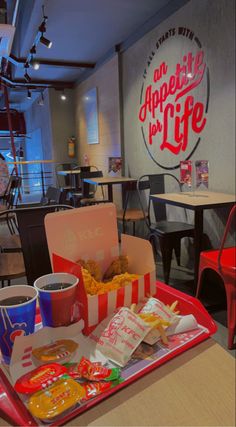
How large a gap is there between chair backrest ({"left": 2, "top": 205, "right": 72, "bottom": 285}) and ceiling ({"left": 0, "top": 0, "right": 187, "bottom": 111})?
2.82 metres

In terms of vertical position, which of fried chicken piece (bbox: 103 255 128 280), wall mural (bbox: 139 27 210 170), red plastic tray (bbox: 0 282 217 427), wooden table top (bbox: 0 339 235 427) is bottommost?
wooden table top (bbox: 0 339 235 427)

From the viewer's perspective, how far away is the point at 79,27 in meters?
4.14

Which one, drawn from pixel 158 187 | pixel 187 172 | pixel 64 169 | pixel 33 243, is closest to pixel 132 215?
pixel 158 187

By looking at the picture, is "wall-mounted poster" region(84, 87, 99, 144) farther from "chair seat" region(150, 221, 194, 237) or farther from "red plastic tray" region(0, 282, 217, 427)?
"red plastic tray" region(0, 282, 217, 427)

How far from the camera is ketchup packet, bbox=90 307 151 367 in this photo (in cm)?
58

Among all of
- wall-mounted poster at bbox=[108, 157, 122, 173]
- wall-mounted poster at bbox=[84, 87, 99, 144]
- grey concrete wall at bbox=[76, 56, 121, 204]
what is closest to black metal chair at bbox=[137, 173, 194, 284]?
wall-mounted poster at bbox=[108, 157, 122, 173]

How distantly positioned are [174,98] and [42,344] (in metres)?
3.27

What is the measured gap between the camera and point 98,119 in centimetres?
580

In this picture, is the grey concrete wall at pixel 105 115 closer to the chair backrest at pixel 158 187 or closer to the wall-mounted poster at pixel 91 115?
the wall-mounted poster at pixel 91 115

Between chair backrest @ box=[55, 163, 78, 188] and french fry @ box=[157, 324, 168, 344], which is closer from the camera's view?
french fry @ box=[157, 324, 168, 344]

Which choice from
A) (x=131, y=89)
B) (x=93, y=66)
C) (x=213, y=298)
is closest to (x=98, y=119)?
(x=93, y=66)

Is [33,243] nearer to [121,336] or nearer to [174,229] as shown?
[121,336]

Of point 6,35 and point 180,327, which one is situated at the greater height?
point 6,35

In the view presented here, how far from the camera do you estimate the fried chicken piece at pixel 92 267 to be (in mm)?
788
